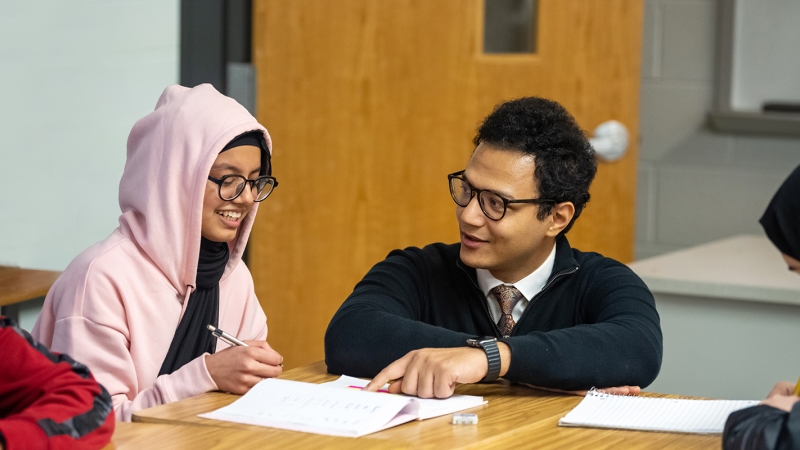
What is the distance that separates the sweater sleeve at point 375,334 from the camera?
1.61 m

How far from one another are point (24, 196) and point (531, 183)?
138 cm

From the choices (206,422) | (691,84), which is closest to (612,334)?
(206,422)

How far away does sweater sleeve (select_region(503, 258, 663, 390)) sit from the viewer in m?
1.53

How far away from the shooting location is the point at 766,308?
2.54 meters

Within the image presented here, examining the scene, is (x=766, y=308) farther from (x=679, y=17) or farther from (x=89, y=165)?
(x=89, y=165)

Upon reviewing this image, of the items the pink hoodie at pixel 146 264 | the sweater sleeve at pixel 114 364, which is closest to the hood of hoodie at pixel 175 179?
the pink hoodie at pixel 146 264

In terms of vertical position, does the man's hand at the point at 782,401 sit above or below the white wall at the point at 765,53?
below

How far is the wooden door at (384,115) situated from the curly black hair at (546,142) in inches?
39.1

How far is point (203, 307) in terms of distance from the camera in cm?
184

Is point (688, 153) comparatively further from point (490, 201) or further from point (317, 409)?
point (317, 409)

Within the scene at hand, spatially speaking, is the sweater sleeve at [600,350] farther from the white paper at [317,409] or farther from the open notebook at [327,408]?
the white paper at [317,409]

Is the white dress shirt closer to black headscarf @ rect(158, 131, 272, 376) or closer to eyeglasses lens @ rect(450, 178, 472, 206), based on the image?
eyeglasses lens @ rect(450, 178, 472, 206)

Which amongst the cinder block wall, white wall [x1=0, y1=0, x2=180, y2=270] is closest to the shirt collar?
white wall [x1=0, y1=0, x2=180, y2=270]

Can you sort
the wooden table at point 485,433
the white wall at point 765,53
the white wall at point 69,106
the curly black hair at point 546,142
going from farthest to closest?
the white wall at point 765,53 → the white wall at point 69,106 → the curly black hair at point 546,142 → the wooden table at point 485,433
